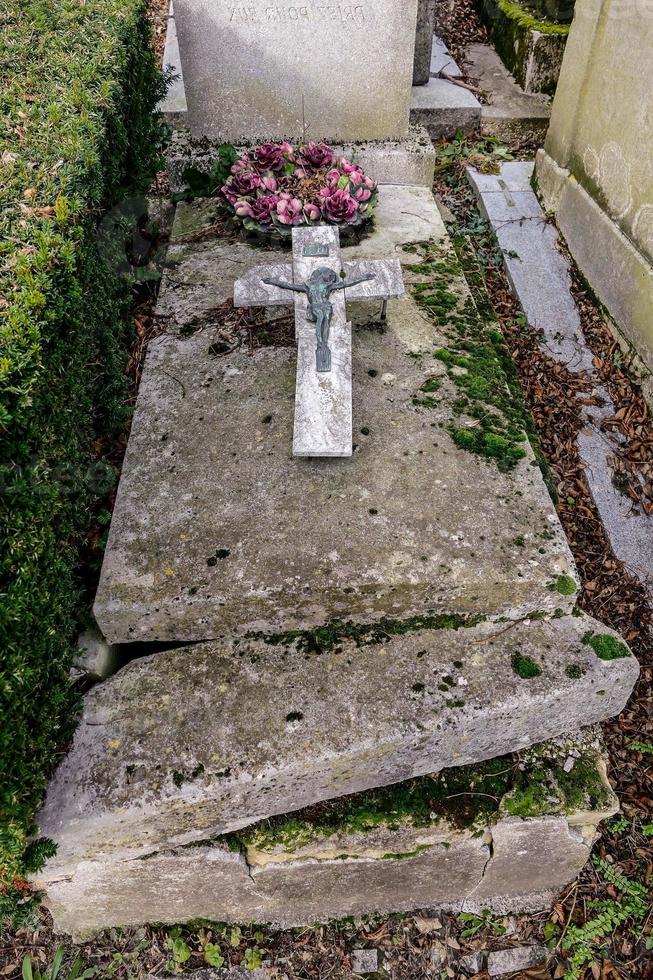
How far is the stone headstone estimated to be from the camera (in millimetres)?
4598

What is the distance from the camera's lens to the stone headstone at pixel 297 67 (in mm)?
4598

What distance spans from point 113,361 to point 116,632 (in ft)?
4.43

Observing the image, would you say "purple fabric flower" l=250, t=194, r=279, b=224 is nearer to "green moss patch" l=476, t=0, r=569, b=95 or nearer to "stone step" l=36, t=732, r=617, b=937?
"stone step" l=36, t=732, r=617, b=937

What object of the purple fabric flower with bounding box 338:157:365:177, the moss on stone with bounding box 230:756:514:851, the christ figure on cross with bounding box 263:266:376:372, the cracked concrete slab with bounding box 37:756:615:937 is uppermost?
the purple fabric flower with bounding box 338:157:365:177

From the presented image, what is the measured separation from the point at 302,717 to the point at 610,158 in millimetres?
4378

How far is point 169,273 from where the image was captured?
13.7 feet

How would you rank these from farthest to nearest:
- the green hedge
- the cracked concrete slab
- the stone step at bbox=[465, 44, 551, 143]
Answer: the stone step at bbox=[465, 44, 551, 143] < the cracked concrete slab < the green hedge

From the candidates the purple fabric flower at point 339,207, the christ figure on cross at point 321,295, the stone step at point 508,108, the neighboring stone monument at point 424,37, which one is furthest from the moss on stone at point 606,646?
the neighboring stone monument at point 424,37

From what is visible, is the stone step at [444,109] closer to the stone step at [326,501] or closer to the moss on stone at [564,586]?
the stone step at [326,501]

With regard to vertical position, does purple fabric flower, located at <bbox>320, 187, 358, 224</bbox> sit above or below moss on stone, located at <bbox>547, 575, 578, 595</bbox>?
above

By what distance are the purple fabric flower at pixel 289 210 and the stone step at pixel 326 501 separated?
94 cm

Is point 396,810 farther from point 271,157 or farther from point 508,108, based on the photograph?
point 508,108

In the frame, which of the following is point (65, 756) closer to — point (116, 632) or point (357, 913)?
point (116, 632)

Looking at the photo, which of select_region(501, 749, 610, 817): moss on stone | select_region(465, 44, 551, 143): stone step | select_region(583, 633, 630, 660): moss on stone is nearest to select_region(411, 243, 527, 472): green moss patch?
select_region(583, 633, 630, 660): moss on stone
